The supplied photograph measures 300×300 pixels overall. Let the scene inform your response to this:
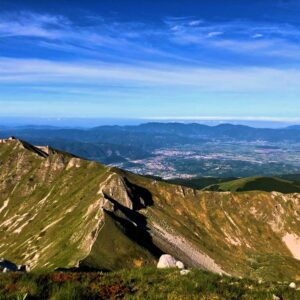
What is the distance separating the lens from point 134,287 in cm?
1977

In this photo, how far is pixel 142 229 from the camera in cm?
13662

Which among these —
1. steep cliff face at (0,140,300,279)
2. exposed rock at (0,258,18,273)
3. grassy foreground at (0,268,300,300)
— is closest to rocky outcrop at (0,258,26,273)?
exposed rock at (0,258,18,273)

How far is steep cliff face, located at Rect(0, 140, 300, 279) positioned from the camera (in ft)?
359

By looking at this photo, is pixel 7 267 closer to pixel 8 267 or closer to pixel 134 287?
pixel 8 267

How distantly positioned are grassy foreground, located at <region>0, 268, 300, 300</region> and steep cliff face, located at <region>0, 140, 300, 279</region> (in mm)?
70064

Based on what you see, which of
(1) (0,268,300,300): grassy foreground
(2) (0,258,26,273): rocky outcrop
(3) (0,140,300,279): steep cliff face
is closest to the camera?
(1) (0,268,300,300): grassy foreground

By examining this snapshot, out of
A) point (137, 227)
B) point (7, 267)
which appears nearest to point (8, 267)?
point (7, 267)

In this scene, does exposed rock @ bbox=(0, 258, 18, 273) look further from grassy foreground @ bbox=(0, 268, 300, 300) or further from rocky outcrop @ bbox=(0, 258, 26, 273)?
grassy foreground @ bbox=(0, 268, 300, 300)

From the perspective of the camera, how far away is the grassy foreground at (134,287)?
17141 millimetres

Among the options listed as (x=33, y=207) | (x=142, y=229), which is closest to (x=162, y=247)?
(x=142, y=229)

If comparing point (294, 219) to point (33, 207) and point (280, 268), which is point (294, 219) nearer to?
point (280, 268)

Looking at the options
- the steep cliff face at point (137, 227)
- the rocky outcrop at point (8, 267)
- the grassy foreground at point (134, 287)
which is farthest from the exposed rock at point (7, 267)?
the steep cliff face at point (137, 227)

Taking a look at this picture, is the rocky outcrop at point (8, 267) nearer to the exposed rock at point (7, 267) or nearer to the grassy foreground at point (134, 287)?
the exposed rock at point (7, 267)

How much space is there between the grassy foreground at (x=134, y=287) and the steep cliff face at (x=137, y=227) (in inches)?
2758
